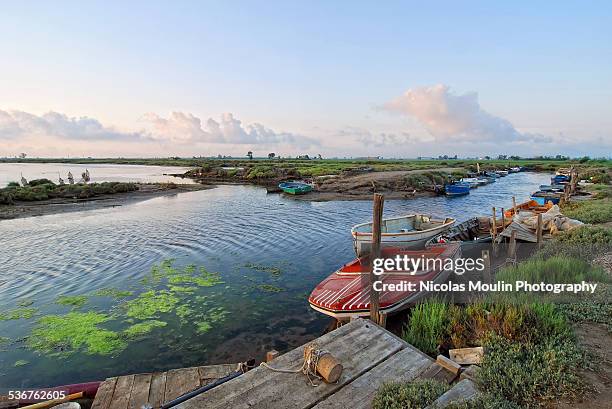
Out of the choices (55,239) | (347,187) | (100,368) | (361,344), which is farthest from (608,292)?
(347,187)

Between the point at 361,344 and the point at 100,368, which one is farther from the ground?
the point at 361,344

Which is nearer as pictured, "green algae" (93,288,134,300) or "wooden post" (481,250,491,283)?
"wooden post" (481,250,491,283)

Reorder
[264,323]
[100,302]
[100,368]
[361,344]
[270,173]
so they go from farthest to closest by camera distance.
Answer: [270,173]
[100,302]
[264,323]
[100,368]
[361,344]

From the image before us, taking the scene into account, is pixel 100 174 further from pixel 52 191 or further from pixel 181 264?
pixel 181 264

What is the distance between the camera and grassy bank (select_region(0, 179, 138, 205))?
37975 millimetres

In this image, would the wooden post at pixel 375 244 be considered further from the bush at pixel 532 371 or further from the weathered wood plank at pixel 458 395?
the weathered wood plank at pixel 458 395

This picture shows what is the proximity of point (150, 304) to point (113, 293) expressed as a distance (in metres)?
2.51

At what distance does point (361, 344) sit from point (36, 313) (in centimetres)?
1309

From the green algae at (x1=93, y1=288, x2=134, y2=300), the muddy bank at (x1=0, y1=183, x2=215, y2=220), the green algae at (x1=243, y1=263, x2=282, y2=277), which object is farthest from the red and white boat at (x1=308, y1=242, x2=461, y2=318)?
the muddy bank at (x1=0, y1=183, x2=215, y2=220)

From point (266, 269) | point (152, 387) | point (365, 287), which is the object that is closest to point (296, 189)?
point (266, 269)

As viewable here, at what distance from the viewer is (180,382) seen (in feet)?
24.4

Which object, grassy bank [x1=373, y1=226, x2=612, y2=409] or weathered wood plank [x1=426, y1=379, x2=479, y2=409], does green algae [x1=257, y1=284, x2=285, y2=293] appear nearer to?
grassy bank [x1=373, y1=226, x2=612, y2=409]

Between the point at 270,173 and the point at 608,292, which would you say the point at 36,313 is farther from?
the point at 270,173

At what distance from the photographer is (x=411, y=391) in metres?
5.54
